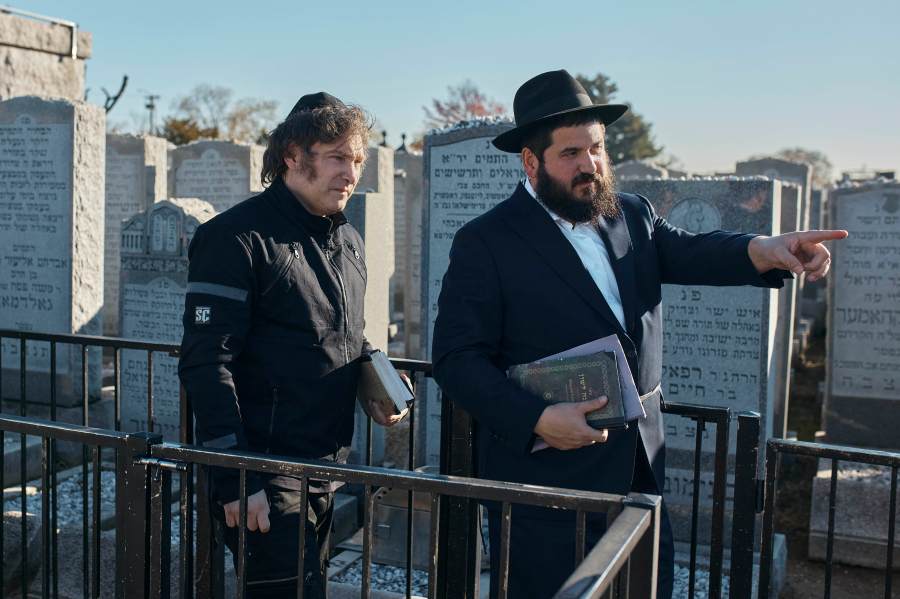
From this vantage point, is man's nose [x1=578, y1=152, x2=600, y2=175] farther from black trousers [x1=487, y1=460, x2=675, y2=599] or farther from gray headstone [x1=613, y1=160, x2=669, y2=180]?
gray headstone [x1=613, y1=160, x2=669, y2=180]

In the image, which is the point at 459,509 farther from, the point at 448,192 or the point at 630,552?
the point at 448,192

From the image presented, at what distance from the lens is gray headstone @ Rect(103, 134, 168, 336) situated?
40.6 feet

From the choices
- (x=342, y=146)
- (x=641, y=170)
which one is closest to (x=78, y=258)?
(x=342, y=146)

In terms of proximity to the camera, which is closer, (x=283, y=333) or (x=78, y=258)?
(x=283, y=333)

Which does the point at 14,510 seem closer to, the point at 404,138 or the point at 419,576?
the point at 419,576

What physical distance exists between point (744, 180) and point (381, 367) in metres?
3.37

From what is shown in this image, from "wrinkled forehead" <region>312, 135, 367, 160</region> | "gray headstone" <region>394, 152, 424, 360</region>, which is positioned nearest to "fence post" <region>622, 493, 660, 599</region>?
"wrinkled forehead" <region>312, 135, 367, 160</region>

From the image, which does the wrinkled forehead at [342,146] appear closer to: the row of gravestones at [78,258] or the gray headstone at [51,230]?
the row of gravestones at [78,258]

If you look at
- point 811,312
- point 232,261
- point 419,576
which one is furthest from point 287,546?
point 811,312

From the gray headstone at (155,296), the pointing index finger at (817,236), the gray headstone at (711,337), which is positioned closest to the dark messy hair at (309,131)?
the pointing index finger at (817,236)

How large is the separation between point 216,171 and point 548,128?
10.5 m

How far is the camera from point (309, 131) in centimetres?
286

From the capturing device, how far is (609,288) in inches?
106

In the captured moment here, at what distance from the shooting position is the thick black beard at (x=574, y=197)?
8.79 ft
